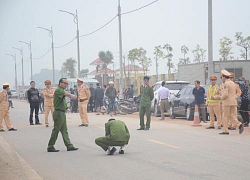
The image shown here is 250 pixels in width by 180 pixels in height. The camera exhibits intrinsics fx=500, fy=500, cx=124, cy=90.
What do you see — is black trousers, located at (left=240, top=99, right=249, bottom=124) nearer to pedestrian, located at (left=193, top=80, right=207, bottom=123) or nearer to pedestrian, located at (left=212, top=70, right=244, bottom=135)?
pedestrian, located at (left=212, top=70, right=244, bottom=135)

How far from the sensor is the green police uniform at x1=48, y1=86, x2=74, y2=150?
41.5 ft

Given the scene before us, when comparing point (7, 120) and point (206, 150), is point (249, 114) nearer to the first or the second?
point (206, 150)

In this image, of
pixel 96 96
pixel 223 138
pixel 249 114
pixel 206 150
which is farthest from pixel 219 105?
pixel 96 96

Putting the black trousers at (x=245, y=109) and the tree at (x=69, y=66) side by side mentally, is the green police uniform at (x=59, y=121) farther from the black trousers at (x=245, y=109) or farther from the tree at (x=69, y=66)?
the tree at (x=69, y=66)

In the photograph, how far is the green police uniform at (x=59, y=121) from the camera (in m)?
12.6

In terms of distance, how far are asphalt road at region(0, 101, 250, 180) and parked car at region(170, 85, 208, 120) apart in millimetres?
5951

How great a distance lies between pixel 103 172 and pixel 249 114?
1027 centimetres

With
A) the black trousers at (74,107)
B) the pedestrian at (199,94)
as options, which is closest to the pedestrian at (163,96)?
the pedestrian at (199,94)

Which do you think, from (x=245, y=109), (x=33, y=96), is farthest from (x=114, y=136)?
(x=33, y=96)

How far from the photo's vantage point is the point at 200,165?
9898 mm

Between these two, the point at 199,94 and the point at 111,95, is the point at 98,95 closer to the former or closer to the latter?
the point at 111,95

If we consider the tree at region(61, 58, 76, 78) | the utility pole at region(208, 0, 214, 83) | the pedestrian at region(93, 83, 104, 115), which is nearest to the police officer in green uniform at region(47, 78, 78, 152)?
the utility pole at region(208, 0, 214, 83)

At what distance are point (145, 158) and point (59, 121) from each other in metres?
2.77

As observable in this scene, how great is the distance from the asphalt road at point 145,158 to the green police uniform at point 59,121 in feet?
1.02
